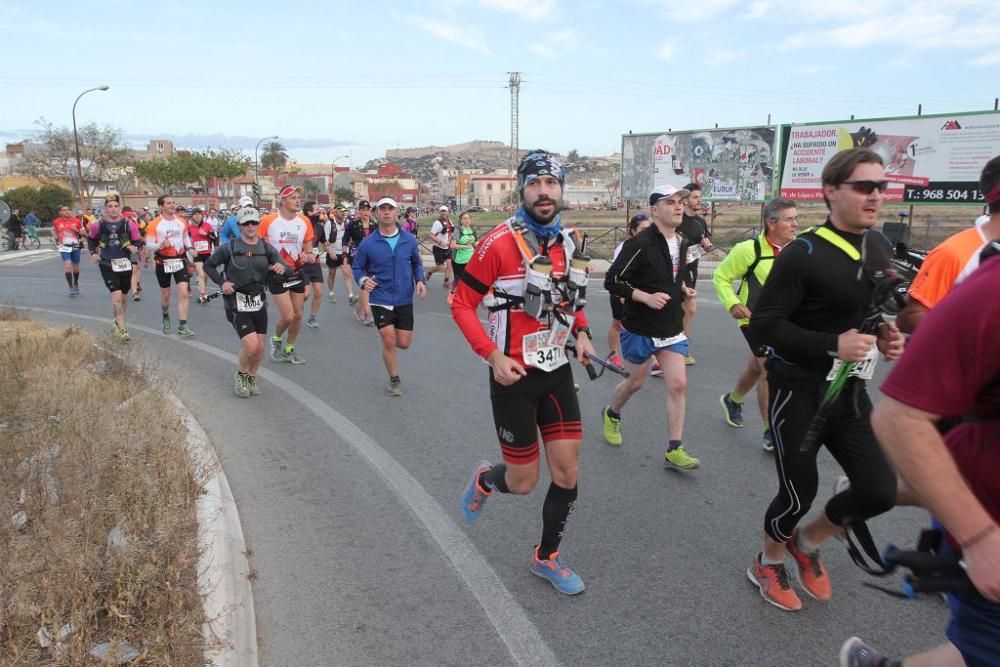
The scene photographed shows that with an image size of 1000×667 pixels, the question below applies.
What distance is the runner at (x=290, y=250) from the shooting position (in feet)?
29.2

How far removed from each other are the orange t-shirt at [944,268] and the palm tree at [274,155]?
11828 cm

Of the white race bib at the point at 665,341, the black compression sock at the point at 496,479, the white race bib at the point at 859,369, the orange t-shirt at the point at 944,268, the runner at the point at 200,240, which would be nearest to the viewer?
the white race bib at the point at 859,369

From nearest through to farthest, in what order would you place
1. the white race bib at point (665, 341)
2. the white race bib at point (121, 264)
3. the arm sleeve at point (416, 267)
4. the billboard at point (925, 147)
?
the white race bib at point (665, 341), the arm sleeve at point (416, 267), the white race bib at point (121, 264), the billboard at point (925, 147)

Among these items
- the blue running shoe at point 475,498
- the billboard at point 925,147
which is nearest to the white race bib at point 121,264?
the blue running shoe at point 475,498

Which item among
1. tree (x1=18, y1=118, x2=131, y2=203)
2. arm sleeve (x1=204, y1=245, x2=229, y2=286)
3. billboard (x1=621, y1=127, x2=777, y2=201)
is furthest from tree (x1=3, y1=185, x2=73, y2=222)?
arm sleeve (x1=204, y1=245, x2=229, y2=286)

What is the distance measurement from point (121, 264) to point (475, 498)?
28.4ft

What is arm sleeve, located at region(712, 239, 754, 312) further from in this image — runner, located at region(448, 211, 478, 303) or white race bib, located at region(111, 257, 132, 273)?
white race bib, located at region(111, 257, 132, 273)

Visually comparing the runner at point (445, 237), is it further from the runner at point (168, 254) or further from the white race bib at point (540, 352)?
the white race bib at point (540, 352)

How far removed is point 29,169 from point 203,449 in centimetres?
6976

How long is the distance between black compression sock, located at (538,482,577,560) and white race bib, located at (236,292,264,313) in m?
4.89

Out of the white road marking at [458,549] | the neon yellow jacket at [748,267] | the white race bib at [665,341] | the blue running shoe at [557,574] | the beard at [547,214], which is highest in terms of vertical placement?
the beard at [547,214]

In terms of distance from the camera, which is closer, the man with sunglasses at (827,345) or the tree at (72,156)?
the man with sunglasses at (827,345)

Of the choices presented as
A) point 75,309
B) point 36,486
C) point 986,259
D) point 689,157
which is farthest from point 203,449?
point 689,157

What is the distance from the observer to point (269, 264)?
7.84m
